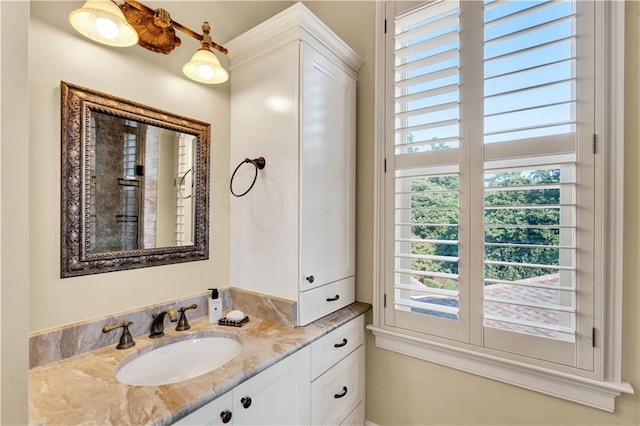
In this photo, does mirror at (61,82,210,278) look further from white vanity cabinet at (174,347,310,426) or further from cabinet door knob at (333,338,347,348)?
cabinet door knob at (333,338,347,348)

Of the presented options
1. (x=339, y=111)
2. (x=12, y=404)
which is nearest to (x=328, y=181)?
(x=339, y=111)

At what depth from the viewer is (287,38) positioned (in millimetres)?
1412

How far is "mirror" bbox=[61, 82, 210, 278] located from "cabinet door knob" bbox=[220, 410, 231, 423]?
75cm

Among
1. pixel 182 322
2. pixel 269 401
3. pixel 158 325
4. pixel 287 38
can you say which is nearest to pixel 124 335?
pixel 158 325

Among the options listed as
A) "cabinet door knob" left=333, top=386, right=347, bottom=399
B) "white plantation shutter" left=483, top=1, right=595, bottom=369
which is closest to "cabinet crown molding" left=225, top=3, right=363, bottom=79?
"white plantation shutter" left=483, top=1, right=595, bottom=369

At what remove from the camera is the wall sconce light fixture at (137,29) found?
0.98 meters

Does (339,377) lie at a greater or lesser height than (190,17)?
lesser

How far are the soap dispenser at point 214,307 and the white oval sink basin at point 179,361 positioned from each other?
0.12 meters

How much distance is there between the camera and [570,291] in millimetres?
1202

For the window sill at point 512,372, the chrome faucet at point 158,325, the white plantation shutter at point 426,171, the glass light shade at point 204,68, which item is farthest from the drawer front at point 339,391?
the glass light shade at point 204,68

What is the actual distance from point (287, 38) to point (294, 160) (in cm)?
61

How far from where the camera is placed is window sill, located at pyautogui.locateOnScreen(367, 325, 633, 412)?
1.17 meters

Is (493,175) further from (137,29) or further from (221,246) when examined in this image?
(137,29)

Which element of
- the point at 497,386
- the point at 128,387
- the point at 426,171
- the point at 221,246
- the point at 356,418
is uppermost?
the point at 426,171
